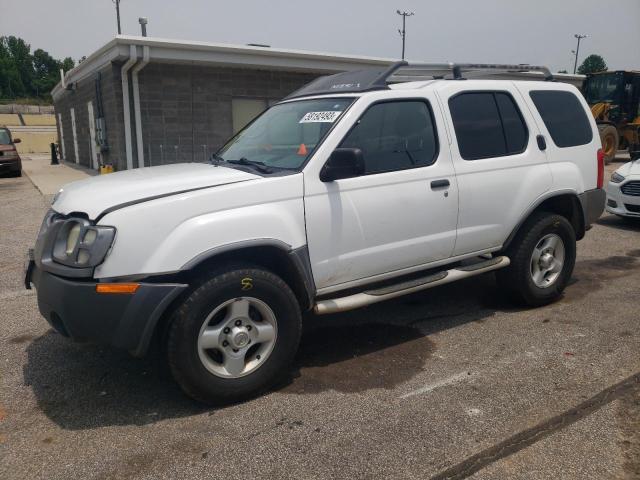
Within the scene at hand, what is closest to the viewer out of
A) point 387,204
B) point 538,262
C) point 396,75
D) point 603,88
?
point 387,204

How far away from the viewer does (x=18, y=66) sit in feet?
348

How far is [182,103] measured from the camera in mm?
13945

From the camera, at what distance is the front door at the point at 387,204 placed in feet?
12.0

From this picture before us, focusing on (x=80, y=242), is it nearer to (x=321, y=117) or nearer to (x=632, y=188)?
(x=321, y=117)

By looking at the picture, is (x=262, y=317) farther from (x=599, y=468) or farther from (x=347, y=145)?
(x=599, y=468)

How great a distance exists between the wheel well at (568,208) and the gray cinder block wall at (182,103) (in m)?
10.7

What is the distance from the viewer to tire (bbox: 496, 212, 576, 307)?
190 inches

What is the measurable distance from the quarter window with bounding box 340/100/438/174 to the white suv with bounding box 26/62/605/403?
0.01 metres

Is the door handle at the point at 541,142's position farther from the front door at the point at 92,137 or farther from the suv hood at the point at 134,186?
the front door at the point at 92,137

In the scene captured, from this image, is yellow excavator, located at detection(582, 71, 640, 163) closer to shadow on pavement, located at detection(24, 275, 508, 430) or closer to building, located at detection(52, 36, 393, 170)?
building, located at detection(52, 36, 393, 170)

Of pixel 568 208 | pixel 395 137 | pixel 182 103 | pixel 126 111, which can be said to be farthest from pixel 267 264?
pixel 182 103

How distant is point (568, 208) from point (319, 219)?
287 cm

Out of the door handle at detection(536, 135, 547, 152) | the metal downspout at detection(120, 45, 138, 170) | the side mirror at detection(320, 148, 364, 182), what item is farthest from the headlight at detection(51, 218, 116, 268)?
the metal downspout at detection(120, 45, 138, 170)

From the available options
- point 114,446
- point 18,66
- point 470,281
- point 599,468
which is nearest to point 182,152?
point 470,281
